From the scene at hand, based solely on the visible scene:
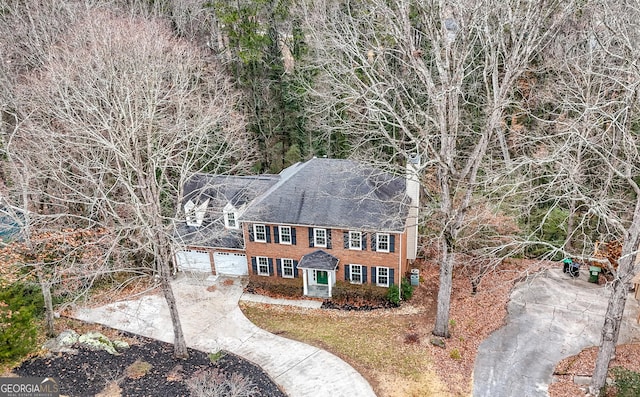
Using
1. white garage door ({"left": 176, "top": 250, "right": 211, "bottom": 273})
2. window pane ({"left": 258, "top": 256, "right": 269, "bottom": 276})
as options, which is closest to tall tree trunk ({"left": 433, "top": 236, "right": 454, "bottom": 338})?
window pane ({"left": 258, "top": 256, "right": 269, "bottom": 276})

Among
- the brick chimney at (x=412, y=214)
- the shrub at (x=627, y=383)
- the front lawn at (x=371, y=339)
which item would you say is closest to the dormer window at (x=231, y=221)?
the front lawn at (x=371, y=339)

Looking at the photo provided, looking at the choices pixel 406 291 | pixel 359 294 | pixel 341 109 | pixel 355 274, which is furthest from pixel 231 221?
pixel 341 109

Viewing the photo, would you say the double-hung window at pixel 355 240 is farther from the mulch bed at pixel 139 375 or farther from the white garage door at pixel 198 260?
the white garage door at pixel 198 260

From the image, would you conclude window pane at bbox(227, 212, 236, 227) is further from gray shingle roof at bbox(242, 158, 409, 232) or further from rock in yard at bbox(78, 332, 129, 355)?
rock in yard at bbox(78, 332, 129, 355)

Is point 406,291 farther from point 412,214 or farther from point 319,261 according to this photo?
point 319,261

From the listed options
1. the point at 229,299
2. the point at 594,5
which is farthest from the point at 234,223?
the point at 594,5

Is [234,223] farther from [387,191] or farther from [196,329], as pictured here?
[387,191]
